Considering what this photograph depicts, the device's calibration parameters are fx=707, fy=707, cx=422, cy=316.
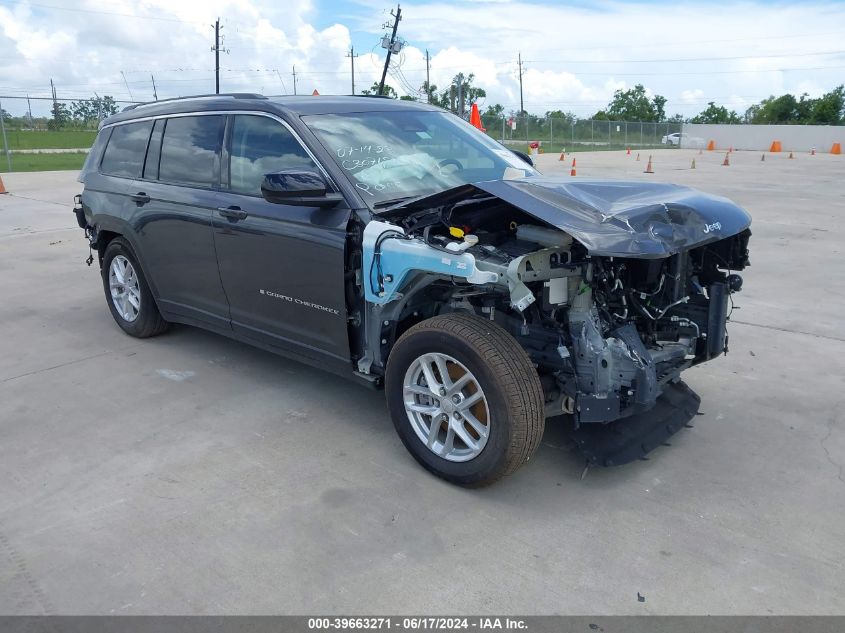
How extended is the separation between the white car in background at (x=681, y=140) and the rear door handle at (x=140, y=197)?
5145 cm

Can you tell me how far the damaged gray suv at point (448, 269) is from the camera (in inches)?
A: 125

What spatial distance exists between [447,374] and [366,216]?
3.06ft

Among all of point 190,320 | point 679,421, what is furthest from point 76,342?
point 679,421

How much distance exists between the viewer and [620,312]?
356 centimetres

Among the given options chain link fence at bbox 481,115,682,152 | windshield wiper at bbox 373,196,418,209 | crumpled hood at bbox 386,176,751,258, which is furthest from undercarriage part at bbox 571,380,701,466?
chain link fence at bbox 481,115,682,152

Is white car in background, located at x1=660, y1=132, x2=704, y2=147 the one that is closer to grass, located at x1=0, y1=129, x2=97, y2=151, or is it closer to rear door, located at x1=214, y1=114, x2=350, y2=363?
grass, located at x1=0, y1=129, x2=97, y2=151

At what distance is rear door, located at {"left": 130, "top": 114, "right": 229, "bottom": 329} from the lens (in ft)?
15.0

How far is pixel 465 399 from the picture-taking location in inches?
131

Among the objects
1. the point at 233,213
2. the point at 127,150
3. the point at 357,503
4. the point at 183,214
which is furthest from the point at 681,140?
the point at 357,503

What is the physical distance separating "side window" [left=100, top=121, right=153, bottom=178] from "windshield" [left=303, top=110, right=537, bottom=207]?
1834 millimetres

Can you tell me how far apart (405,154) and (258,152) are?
896mm

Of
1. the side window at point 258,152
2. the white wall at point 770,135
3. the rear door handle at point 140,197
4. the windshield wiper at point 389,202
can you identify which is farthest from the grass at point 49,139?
the white wall at point 770,135

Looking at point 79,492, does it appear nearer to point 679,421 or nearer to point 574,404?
point 574,404

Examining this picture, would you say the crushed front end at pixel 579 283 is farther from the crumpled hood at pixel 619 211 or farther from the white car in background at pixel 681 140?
the white car in background at pixel 681 140
